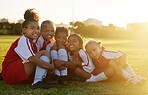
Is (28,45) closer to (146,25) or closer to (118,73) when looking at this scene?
(118,73)

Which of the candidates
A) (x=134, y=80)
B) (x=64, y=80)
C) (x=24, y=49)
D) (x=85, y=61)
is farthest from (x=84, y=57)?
(x=24, y=49)

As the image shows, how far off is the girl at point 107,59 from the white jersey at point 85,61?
0.10 m

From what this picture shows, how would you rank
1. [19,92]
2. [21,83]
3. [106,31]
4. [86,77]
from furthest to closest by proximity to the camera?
[106,31], [86,77], [21,83], [19,92]

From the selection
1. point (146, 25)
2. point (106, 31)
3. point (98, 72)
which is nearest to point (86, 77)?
point (98, 72)

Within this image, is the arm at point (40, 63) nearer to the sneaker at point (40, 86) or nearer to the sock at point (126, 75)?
the sneaker at point (40, 86)

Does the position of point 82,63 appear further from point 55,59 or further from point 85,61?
point 55,59

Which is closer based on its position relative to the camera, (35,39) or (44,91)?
(44,91)

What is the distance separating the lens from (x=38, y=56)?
531 cm

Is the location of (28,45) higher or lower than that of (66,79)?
higher

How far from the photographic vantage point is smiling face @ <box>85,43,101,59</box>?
234 inches

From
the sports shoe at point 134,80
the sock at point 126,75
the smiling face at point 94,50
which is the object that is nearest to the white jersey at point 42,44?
the smiling face at point 94,50

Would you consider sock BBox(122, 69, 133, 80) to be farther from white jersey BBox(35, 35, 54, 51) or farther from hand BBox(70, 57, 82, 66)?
white jersey BBox(35, 35, 54, 51)

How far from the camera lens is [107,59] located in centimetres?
600

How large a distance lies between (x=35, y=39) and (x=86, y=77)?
3.76 ft
